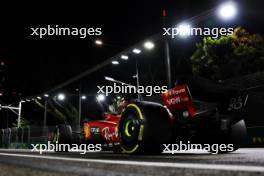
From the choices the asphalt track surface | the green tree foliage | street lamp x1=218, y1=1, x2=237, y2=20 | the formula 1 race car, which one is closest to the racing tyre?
the formula 1 race car

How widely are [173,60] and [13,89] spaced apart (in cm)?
2975

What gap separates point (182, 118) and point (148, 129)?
0.42 meters

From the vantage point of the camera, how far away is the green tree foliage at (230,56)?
72.7ft

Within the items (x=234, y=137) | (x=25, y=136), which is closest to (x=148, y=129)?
(x=234, y=137)

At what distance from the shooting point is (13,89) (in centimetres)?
4859

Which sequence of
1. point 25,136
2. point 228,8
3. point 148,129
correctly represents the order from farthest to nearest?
1. point 25,136
2. point 228,8
3. point 148,129

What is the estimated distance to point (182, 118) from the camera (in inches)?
128

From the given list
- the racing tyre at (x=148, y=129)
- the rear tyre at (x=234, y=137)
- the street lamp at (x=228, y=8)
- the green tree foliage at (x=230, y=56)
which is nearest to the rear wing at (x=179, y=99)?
the racing tyre at (x=148, y=129)

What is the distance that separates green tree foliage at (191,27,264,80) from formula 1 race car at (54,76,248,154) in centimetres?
1984

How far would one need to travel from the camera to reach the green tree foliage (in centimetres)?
2217

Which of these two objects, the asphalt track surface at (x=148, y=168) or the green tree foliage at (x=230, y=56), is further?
the green tree foliage at (x=230, y=56)

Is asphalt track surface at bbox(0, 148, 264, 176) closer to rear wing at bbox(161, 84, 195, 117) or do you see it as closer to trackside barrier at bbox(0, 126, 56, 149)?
rear wing at bbox(161, 84, 195, 117)

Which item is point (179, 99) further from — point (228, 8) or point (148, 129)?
point (228, 8)

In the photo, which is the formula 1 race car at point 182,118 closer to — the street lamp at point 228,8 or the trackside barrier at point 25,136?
the street lamp at point 228,8
